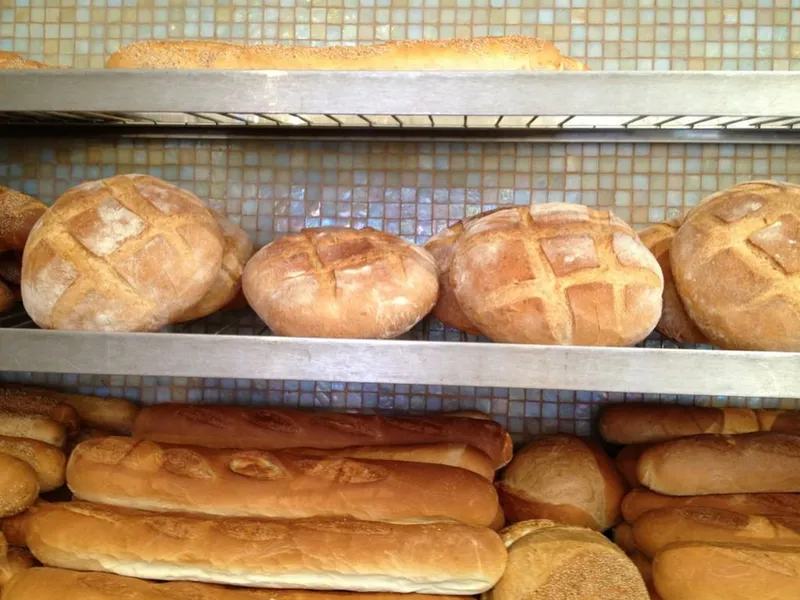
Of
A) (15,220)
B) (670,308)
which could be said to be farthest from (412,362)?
(15,220)

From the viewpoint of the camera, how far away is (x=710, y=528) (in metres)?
1.27

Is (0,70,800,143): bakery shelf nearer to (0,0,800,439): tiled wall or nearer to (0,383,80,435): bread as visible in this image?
(0,0,800,439): tiled wall

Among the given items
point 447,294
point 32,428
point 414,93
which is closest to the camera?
point 414,93

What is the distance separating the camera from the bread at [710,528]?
1.25m

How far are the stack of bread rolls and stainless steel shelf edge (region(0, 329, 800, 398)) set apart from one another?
0.41m

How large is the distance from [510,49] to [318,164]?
2.11 ft

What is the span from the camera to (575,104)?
0.97 meters

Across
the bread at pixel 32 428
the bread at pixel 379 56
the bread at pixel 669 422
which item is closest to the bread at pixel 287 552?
the bread at pixel 32 428

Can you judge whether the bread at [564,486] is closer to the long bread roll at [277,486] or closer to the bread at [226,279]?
the long bread roll at [277,486]

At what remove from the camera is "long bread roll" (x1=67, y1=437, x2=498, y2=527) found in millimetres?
1289

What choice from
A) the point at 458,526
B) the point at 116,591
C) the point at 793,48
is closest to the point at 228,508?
the point at 116,591

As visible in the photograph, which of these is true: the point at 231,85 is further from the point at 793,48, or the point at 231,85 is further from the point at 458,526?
the point at 793,48

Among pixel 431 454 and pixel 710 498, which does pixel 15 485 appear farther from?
pixel 710 498

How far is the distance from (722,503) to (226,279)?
117 cm
